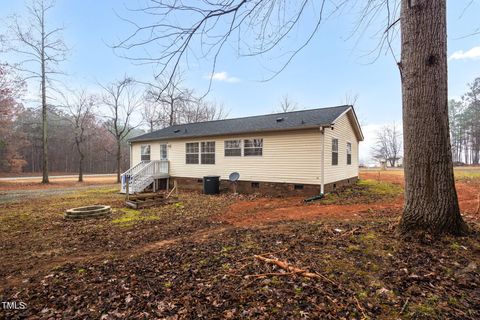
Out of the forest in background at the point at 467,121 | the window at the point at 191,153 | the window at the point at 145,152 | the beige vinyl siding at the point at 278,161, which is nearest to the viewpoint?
the beige vinyl siding at the point at 278,161

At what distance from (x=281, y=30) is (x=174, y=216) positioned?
5628mm

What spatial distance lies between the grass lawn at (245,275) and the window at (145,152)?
10.6 m

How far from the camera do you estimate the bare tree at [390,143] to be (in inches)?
1793

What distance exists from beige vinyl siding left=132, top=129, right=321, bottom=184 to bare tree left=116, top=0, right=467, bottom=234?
6079 millimetres

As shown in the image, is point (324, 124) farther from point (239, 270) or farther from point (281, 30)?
point (239, 270)

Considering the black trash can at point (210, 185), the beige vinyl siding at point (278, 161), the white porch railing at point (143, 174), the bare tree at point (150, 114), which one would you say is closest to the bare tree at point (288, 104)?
the bare tree at point (150, 114)

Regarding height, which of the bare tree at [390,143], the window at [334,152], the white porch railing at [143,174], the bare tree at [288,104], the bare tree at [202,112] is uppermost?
the bare tree at [288,104]

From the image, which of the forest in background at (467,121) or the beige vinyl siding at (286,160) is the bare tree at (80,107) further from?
the forest in background at (467,121)

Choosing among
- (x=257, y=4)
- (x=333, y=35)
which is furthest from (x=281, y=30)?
(x=333, y=35)

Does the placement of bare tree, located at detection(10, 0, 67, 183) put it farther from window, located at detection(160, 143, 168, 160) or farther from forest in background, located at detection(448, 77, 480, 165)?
forest in background, located at detection(448, 77, 480, 165)

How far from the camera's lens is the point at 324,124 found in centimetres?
912

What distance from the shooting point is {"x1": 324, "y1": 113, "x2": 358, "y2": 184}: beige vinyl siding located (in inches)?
391

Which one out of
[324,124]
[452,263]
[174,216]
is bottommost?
[174,216]

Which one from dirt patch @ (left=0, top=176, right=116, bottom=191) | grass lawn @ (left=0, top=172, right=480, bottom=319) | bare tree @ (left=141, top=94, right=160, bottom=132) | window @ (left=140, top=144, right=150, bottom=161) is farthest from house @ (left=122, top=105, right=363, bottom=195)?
bare tree @ (left=141, top=94, right=160, bottom=132)
